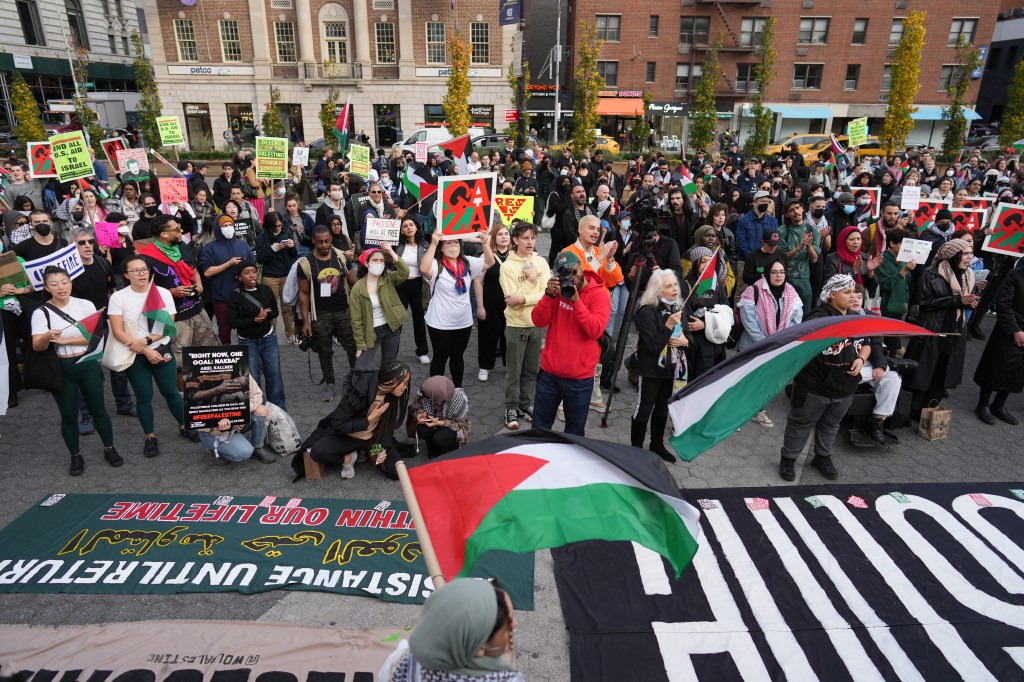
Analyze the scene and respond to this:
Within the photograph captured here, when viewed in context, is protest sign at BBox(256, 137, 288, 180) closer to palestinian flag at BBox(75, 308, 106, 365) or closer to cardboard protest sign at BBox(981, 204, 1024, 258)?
palestinian flag at BBox(75, 308, 106, 365)

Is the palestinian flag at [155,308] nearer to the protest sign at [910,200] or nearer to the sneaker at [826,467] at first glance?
the sneaker at [826,467]

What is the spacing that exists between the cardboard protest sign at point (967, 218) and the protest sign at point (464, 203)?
7.76 metres

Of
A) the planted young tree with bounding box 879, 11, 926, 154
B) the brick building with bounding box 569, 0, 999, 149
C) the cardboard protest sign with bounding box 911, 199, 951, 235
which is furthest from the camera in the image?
the brick building with bounding box 569, 0, 999, 149

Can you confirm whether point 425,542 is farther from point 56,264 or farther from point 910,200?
point 910,200

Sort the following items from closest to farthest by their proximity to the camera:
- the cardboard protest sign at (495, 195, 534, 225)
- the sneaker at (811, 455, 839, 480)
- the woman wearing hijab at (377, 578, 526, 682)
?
the woman wearing hijab at (377, 578, 526, 682)
the sneaker at (811, 455, 839, 480)
the cardboard protest sign at (495, 195, 534, 225)

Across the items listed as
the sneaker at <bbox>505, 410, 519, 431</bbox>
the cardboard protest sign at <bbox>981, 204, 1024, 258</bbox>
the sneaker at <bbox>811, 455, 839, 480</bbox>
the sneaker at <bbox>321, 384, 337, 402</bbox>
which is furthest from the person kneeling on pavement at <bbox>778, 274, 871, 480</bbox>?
the sneaker at <bbox>321, 384, 337, 402</bbox>

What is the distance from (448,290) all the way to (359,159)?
7192mm

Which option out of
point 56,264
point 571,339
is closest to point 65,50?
point 56,264

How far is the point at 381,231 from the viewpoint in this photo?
24.0ft

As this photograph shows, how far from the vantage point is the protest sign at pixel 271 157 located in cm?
1211

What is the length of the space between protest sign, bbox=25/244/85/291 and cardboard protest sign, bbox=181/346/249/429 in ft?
5.20

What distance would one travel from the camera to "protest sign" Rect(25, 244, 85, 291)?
6102 mm

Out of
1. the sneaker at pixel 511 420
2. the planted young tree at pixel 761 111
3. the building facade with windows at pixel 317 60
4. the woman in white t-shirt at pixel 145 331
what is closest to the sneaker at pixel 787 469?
the sneaker at pixel 511 420

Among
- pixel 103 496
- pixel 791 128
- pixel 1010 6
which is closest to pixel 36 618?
pixel 103 496
